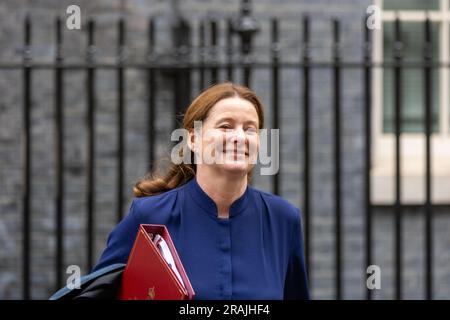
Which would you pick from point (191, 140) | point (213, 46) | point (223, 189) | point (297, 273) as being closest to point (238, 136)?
point (223, 189)

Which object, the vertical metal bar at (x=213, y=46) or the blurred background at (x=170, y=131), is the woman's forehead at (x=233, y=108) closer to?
the vertical metal bar at (x=213, y=46)

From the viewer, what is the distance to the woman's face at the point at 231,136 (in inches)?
114

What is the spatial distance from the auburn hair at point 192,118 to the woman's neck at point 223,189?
7.8 inches

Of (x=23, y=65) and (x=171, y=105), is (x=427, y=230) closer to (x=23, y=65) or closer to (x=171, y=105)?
(x=171, y=105)

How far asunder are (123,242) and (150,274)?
0.35 meters

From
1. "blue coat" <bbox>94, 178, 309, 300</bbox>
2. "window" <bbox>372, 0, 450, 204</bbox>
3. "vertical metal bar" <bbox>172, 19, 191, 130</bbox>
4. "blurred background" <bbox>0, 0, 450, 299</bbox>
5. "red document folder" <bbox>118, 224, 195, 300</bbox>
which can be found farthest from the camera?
"window" <bbox>372, 0, 450, 204</bbox>

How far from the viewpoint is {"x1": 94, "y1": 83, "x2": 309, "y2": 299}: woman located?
2.89m

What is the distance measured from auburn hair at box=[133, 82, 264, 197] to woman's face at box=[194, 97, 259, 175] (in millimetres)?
25

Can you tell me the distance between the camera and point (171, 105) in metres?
6.90

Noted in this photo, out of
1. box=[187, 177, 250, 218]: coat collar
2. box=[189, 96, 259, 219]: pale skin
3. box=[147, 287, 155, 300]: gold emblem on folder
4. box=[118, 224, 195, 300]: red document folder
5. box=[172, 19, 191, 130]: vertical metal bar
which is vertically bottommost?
box=[147, 287, 155, 300]: gold emblem on folder

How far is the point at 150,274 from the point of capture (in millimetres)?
2670

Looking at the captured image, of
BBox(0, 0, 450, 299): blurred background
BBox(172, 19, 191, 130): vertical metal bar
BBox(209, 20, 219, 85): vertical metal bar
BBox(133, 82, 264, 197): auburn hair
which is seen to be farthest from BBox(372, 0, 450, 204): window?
BBox(133, 82, 264, 197): auburn hair

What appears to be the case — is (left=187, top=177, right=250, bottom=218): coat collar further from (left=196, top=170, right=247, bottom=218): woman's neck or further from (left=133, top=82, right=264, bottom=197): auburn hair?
(left=133, top=82, right=264, bottom=197): auburn hair

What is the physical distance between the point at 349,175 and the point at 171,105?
143cm
